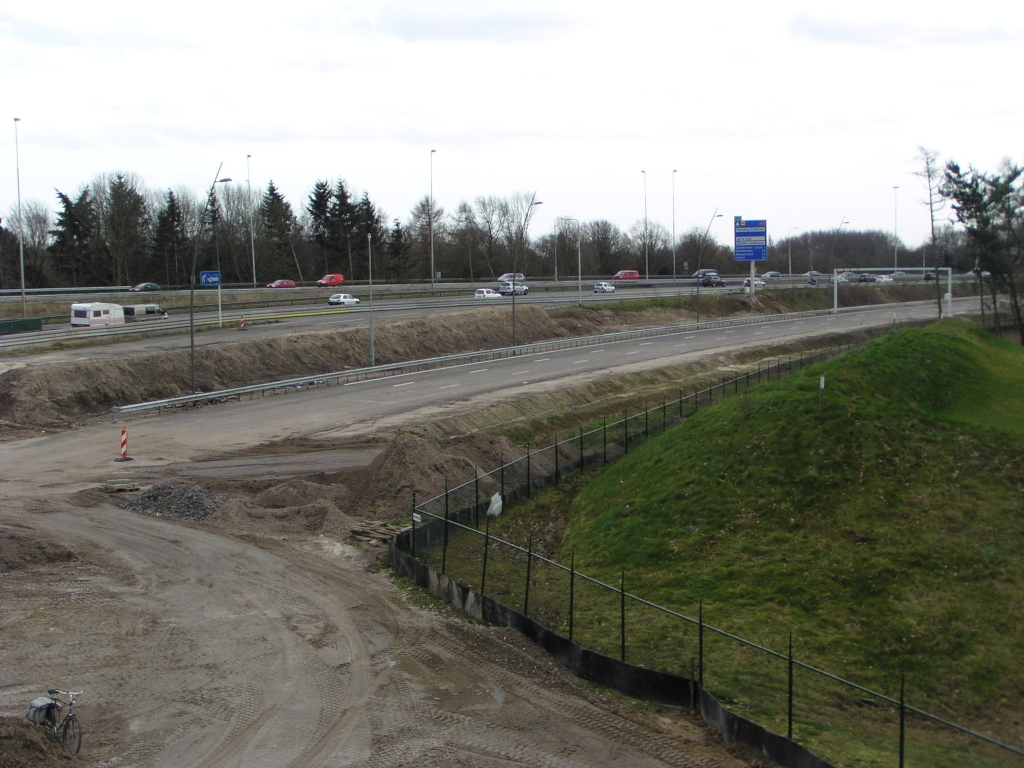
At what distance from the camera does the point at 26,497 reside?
82.0 feet

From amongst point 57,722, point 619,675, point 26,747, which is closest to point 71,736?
point 57,722

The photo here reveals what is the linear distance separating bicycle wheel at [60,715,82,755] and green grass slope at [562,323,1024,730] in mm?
11078

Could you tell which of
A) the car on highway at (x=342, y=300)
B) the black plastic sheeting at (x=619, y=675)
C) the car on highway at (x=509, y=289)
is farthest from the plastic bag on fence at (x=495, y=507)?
the car on highway at (x=509, y=289)

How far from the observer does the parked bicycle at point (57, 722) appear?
11.2 m

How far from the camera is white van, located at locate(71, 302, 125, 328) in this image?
5809 centimetres

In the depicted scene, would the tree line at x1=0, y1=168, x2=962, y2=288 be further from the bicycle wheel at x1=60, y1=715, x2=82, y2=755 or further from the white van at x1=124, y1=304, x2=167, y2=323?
the bicycle wheel at x1=60, y1=715, x2=82, y2=755

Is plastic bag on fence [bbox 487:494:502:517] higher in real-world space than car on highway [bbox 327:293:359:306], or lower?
lower

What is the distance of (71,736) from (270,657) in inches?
143

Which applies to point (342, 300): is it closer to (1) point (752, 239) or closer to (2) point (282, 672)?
(1) point (752, 239)

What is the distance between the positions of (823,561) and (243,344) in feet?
124

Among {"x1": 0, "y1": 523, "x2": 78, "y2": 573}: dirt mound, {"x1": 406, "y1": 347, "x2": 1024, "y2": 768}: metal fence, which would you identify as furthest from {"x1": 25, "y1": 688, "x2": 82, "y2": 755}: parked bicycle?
{"x1": 0, "y1": 523, "x2": 78, "y2": 573}: dirt mound

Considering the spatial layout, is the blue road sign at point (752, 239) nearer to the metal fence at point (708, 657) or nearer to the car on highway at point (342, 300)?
the car on highway at point (342, 300)

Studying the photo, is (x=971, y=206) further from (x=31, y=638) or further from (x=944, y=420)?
(x=31, y=638)

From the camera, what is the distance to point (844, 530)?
2025 cm
